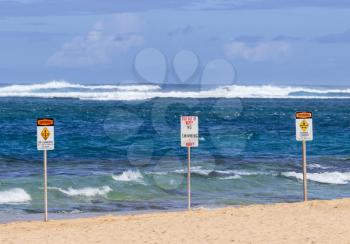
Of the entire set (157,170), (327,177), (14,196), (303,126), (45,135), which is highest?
(303,126)

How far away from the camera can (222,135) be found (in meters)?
48.4

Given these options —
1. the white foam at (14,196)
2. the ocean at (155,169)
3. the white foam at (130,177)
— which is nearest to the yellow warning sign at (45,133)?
the ocean at (155,169)

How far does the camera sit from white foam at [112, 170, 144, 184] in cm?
2472

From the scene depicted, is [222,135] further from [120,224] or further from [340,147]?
[120,224]

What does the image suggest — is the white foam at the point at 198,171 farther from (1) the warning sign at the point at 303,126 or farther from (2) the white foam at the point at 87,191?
(1) the warning sign at the point at 303,126

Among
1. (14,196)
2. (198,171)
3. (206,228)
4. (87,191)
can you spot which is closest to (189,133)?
(206,228)

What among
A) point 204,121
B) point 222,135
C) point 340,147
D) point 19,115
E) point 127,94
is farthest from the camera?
point 127,94

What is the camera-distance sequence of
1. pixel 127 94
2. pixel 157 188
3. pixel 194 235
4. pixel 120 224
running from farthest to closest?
1. pixel 127 94
2. pixel 157 188
3. pixel 120 224
4. pixel 194 235

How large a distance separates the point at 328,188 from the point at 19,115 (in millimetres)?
49057

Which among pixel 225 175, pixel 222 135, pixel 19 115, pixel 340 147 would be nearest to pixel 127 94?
pixel 19 115

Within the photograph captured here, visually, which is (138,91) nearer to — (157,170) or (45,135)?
(157,170)

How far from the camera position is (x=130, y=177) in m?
25.2

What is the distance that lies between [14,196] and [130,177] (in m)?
4.69

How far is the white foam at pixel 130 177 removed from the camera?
24.7 m
